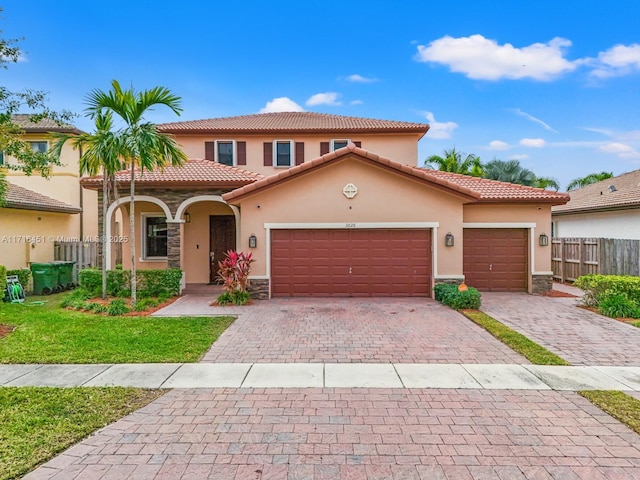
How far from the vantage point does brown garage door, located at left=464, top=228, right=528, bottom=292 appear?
14.2 meters

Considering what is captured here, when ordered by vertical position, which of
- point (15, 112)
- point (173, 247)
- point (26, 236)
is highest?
point (15, 112)

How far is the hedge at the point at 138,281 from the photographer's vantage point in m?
13.0

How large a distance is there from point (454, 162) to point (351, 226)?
52.8ft

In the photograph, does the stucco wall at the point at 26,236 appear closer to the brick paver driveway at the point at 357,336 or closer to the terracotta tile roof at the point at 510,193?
the brick paver driveway at the point at 357,336

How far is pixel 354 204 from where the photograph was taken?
12945mm

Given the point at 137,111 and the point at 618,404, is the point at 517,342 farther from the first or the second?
the point at 137,111

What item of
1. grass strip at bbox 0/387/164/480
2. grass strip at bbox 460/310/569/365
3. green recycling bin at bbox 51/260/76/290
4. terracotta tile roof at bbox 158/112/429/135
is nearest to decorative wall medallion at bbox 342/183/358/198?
grass strip at bbox 460/310/569/365

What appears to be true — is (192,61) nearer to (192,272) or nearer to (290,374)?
(192,272)

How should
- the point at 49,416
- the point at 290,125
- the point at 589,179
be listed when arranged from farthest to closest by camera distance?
the point at 589,179 → the point at 290,125 → the point at 49,416

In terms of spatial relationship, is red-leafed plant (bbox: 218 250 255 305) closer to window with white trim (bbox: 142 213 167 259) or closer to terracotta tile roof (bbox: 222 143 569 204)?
terracotta tile roof (bbox: 222 143 569 204)

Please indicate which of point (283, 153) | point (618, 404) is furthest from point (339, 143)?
point (618, 404)

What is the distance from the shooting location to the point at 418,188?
12945 mm

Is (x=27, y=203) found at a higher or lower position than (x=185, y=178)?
lower

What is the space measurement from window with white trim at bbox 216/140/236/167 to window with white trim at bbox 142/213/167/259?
4635 millimetres
